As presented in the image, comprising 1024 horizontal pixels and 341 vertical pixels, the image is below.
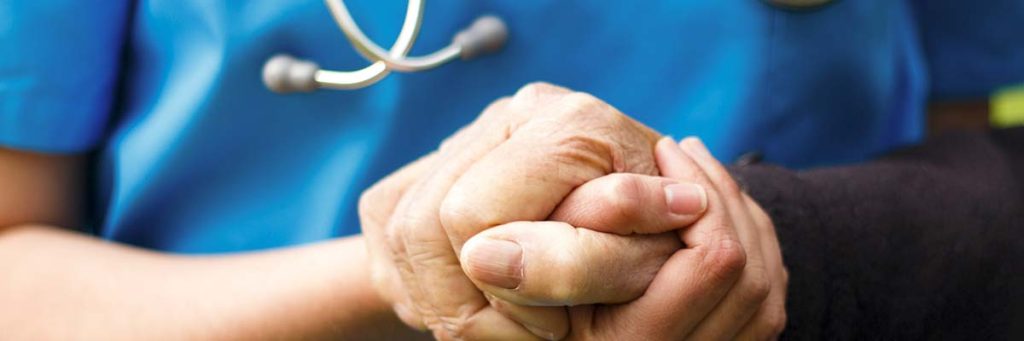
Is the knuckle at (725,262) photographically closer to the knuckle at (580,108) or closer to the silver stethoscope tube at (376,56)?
the knuckle at (580,108)

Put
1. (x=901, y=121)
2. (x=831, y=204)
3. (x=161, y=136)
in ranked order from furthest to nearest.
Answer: (x=901, y=121), (x=161, y=136), (x=831, y=204)

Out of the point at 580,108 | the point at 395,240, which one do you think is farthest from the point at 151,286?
the point at 580,108

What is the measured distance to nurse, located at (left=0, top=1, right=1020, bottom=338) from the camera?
701 millimetres

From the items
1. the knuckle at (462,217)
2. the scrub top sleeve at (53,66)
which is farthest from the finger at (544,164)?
the scrub top sleeve at (53,66)

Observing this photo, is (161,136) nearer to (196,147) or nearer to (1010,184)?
(196,147)

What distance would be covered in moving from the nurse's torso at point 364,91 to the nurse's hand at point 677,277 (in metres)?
0.20

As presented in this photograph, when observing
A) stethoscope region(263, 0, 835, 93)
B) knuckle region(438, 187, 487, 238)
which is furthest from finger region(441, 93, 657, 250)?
stethoscope region(263, 0, 835, 93)

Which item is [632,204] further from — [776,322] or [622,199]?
[776,322]

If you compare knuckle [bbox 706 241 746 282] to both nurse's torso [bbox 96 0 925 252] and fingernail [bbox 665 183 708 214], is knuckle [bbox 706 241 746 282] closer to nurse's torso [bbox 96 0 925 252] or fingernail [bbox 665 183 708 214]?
fingernail [bbox 665 183 708 214]

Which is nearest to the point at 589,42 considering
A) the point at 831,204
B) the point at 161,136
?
the point at 831,204

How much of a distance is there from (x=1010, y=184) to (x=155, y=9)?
62 cm

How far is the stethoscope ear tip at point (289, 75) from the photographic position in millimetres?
669

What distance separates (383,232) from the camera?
59 centimetres

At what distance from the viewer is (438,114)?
0.76m
